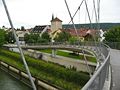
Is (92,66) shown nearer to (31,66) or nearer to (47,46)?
(31,66)

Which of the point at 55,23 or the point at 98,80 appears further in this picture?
the point at 55,23

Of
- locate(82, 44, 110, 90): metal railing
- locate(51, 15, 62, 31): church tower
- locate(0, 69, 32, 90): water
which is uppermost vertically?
locate(51, 15, 62, 31): church tower

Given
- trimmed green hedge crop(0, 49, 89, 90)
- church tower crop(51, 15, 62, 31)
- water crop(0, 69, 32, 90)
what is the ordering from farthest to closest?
1. church tower crop(51, 15, 62, 31)
2. water crop(0, 69, 32, 90)
3. trimmed green hedge crop(0, 49, 89, 90)

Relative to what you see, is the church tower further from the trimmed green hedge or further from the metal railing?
the metal railing

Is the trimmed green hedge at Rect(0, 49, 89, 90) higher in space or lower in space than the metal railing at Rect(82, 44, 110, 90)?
lower

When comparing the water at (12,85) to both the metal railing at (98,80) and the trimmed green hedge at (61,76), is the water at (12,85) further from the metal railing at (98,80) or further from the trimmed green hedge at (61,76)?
the metal railing at (98,80)

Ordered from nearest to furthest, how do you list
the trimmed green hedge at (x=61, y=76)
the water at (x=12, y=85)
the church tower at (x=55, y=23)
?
1. the trimmed green hedge at (x=61, y=76)
2. the water at (x=12, y=85)
3. the church tower at (x=55, y=23)

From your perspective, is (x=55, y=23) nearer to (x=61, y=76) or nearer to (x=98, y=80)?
(x=61, y=76)

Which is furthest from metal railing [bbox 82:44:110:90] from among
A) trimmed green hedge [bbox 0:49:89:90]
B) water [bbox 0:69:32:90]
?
water [bbox 0:69:32:90]

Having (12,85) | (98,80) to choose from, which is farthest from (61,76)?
(98,80)

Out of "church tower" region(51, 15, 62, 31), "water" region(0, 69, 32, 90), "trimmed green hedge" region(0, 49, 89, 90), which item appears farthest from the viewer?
"church tower" region(51, 15, 62, 31)

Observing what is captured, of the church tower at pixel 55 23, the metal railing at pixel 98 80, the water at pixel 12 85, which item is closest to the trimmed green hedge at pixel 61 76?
the water at pixel 12 85

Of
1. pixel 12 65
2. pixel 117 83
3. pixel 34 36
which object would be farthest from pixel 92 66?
pixel 34 36

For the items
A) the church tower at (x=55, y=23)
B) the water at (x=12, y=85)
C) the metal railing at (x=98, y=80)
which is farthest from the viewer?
the church tower at (x=55, y=23)
